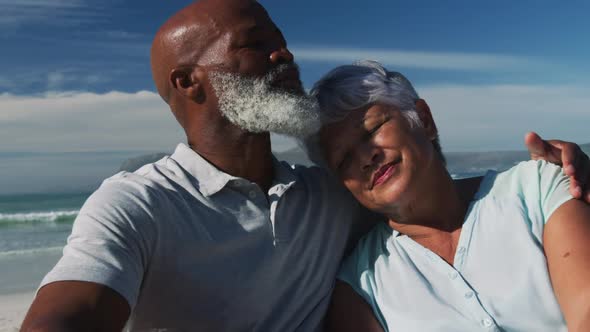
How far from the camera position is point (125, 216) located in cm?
226

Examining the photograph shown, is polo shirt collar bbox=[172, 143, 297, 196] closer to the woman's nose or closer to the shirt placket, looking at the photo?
the woman's nose

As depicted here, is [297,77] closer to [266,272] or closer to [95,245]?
[266,272]

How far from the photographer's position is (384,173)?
8.50 ft

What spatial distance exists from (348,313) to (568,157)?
3.55ft

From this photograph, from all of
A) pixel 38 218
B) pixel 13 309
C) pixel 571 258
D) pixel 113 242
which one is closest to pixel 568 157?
pixel 571 258

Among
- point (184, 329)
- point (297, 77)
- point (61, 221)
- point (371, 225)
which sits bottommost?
point (61, 221)

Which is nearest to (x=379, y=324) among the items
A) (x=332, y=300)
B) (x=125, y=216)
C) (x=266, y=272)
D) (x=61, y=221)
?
(x=332, y=300)

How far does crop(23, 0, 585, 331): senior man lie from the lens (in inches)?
83.0

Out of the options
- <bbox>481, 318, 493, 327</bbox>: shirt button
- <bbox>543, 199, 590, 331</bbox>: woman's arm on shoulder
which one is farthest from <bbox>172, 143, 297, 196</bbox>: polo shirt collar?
<bbox>543, 199, 590, 331</bbox>: woman's arm on shoulder

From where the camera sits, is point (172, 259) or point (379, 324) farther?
point (379, 324)

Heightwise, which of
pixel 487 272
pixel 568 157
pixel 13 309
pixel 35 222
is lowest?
pixel 35 222

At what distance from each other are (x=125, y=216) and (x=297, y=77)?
1049 mm

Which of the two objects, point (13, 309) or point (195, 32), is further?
point (13, 309)

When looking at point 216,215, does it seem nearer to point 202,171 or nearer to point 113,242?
point 202,171
